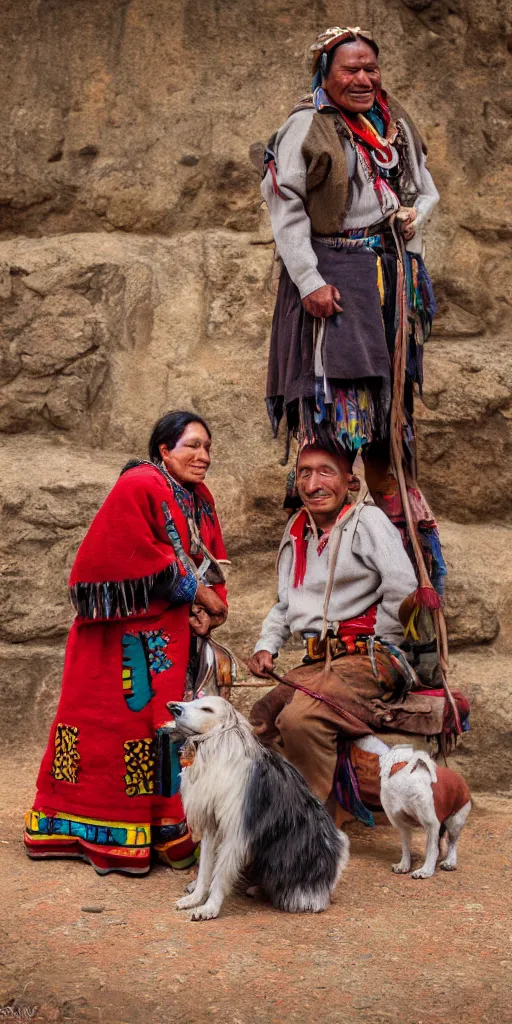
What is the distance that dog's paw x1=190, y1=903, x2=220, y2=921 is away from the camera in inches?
138

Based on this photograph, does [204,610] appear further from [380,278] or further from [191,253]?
[191,253]

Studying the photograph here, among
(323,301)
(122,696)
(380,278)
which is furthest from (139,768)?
(380,278)

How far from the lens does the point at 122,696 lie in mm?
4180

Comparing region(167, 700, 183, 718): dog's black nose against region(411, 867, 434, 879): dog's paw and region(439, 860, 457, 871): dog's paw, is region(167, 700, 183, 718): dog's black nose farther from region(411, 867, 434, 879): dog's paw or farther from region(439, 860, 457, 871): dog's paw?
region(439, 860, 457, 871): dog's paw

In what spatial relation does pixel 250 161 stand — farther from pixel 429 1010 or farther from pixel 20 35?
pixel 429 1010

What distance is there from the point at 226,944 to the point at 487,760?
2386 millimetres

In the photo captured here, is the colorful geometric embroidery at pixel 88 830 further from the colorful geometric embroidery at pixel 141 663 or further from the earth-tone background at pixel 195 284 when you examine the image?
the earth-tone background at pixel 195 284

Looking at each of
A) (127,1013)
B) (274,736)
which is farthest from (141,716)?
(127,1013)

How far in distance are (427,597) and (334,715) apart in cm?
53

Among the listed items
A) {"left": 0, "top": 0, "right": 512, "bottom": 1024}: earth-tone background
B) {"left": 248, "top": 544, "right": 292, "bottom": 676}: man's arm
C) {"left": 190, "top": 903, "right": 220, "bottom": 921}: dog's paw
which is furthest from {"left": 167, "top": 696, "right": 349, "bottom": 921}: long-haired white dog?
{"left": 0, "top": 0, "right": 512, "bottom": 1024}: earth-tone background

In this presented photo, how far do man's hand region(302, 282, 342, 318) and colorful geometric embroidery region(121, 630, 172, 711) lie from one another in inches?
51.1

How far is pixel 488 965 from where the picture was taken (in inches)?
127

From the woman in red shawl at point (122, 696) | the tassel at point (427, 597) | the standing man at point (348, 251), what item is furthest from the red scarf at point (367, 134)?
the tassel at point (427, 597)

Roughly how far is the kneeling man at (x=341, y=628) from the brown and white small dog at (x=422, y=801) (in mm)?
245
